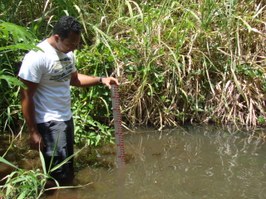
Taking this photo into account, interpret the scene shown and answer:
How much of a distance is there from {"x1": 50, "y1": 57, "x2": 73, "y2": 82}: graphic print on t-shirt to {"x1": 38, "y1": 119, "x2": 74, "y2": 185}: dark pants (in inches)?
13.2

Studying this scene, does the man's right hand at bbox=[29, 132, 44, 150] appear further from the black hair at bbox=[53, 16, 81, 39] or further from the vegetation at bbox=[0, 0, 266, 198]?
the vegetation at bbox=[0, 0, 266, 198]

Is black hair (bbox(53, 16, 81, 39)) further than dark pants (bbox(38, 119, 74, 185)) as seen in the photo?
No

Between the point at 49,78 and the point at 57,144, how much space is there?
51 centimetres

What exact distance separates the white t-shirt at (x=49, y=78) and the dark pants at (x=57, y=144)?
0.17ft

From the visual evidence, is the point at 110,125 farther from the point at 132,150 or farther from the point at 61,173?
the point at 61,173

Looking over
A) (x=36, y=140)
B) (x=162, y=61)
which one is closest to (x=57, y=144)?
(x=36, y=140)

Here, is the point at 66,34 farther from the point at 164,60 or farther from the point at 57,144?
the point at 164,60

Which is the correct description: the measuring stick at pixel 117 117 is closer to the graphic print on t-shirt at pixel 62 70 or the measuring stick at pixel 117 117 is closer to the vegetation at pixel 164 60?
the graphic print on t-shirt at pixel 62 70

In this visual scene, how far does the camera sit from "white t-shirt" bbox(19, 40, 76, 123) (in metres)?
3.22

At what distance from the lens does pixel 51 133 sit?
3479 mm

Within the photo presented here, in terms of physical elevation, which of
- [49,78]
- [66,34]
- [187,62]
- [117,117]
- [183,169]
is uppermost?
[66,34]

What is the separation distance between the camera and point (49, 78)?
3.35 m

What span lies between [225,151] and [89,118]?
1.44m

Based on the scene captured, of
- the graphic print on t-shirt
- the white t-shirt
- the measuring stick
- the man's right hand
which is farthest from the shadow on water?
the graphic print on t-shirt
